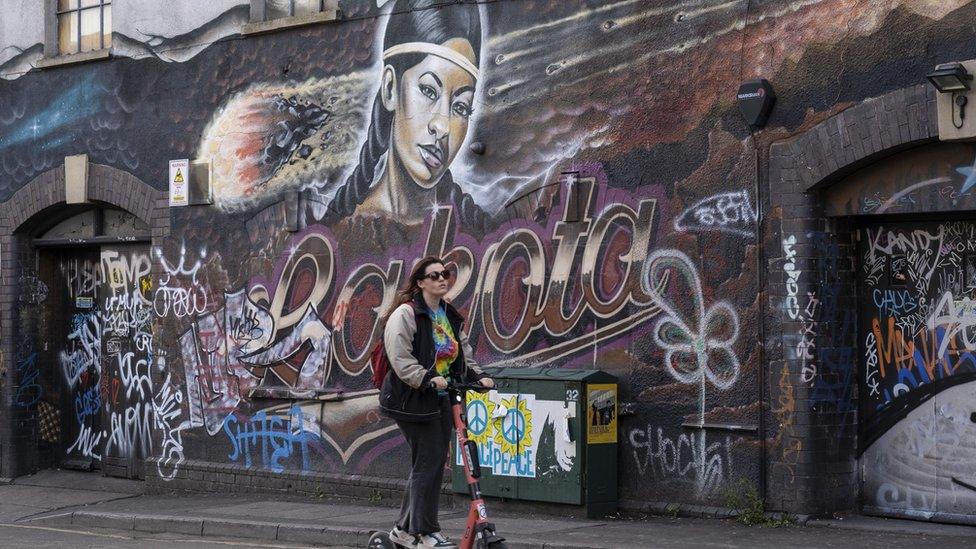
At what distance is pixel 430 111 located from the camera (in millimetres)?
13281

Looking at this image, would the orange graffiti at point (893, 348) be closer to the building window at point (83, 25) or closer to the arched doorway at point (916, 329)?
the arched doorway at point (916, 329)

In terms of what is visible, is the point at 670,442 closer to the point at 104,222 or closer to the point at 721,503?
the point at 721,503

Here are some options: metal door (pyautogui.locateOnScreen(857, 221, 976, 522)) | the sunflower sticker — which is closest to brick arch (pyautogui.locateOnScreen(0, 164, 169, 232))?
the sunflower sticker

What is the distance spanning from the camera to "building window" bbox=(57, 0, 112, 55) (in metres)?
16.2


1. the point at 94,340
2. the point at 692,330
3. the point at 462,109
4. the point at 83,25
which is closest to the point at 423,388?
the point at 692,330

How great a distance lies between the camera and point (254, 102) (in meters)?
14.6

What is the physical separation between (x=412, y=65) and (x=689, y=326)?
153 inches

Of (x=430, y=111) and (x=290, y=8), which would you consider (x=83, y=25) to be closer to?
(x=290, y=8)

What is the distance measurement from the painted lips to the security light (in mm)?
4782

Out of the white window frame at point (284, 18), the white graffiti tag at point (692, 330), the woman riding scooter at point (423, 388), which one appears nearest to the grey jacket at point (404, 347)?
the woman riding scooter at point (423, 388)

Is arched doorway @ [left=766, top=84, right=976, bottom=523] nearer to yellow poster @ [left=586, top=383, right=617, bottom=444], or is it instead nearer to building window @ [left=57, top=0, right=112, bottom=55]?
yellow poster @ [left=586, top=383, right=617, bottom=444]

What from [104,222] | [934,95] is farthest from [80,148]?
[934,95]

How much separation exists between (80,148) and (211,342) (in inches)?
120

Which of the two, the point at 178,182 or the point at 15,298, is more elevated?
the point at 178,182
